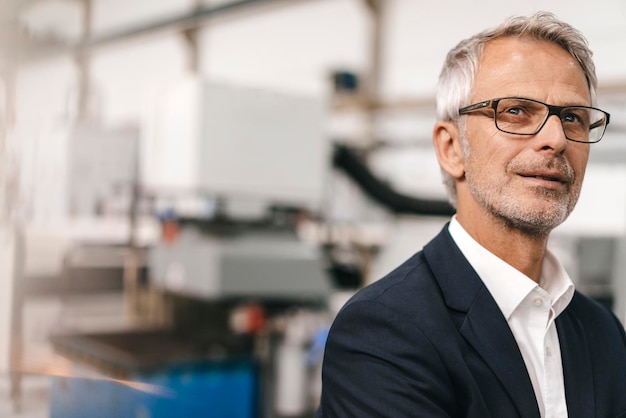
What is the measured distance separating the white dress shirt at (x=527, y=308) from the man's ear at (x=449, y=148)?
3.1 inches

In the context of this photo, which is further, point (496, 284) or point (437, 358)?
point (496, 284)

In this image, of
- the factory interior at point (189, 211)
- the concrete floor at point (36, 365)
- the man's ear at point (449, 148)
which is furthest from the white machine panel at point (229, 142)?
the man's ear at point (449, 148)

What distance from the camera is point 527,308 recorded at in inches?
33.5

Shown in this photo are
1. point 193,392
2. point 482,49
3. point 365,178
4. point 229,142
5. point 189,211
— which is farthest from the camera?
point 365,178

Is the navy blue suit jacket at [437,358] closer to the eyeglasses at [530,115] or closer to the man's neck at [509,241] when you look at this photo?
the man's neck at [509,241]

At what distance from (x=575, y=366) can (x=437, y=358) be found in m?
0.24

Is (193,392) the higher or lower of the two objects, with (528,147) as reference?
lower

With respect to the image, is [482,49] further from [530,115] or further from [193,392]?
[193,392]

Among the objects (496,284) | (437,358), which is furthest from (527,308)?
(437,358)

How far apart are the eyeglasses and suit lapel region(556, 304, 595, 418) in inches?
10.4

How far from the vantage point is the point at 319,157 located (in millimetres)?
2227

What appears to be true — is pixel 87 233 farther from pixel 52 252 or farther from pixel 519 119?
pixel 519 119

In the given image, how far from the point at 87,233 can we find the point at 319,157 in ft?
3.53

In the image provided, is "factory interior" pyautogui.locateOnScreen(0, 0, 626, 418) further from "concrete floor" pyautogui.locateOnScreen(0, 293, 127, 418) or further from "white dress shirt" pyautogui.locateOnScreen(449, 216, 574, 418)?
"white dress shirt" pyautogui.locateOnScreen(449, 216, 574, 418)
